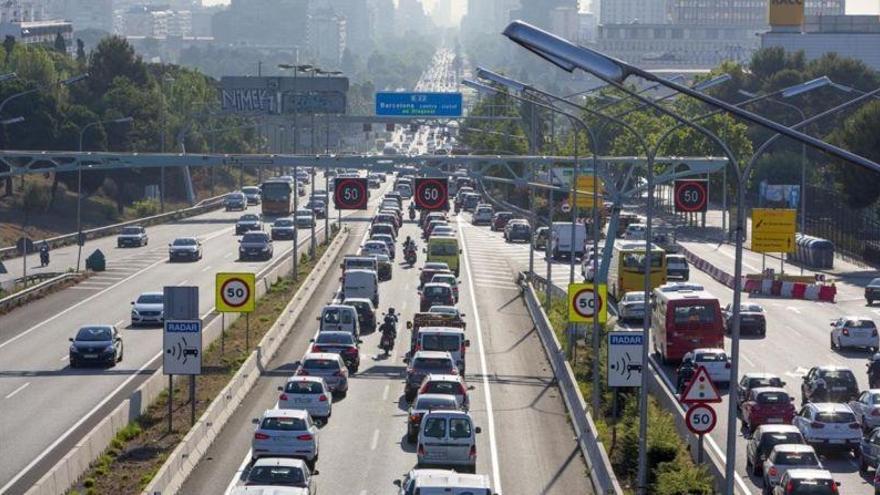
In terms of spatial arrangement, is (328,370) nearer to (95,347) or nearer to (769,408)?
(95,347)

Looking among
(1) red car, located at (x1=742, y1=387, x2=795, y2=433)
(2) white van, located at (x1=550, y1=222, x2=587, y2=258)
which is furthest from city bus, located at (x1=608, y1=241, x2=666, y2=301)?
(1) red car, located at (x1=742, y1=387, x2=795, y2=433)

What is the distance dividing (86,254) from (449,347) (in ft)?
142

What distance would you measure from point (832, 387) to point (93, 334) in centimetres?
2033

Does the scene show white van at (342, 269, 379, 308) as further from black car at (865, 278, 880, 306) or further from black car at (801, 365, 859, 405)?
black car at (801, 365, 859, 405)

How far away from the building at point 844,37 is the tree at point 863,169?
91.7m

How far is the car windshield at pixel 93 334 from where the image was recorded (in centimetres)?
4859

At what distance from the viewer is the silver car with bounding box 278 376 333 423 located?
130 ft

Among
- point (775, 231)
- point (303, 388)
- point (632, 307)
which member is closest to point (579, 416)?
point (303, 388)

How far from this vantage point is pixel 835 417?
37312mm

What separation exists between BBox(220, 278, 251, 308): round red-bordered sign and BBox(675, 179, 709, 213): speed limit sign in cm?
3349

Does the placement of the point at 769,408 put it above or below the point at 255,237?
below

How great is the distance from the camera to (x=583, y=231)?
81500mm

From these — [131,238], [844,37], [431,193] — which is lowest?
[131,238]

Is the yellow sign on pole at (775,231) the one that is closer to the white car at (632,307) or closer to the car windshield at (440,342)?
the white car at (632,307)
